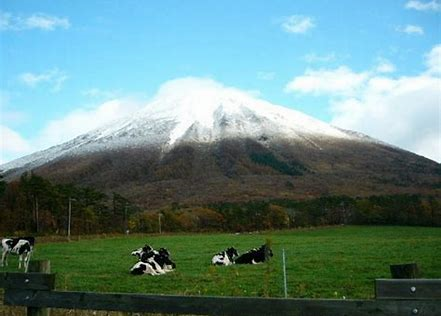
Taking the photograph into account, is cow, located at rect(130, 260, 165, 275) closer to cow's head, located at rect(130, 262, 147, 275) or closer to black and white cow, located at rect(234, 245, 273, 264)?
cow's head, located at rect(130, 262, 147, 275)

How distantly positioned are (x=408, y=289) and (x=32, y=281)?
15.8ft

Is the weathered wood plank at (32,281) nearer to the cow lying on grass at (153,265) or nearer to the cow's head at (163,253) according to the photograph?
the cow lying on grass at (153,265)

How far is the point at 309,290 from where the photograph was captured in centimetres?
1573

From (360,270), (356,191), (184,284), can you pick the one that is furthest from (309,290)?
(356,191)

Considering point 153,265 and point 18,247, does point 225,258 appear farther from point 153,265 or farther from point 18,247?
point 18,247

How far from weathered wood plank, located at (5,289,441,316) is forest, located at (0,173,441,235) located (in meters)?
72.3

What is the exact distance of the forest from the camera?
8406 centimetres

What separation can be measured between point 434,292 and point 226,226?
98.7 meters

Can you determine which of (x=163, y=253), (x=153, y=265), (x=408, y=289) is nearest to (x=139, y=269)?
(x=153, y=265)

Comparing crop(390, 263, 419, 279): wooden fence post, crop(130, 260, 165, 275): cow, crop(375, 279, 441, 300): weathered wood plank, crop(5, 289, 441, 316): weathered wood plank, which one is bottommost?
crop(130, 260, 165, 275): cow

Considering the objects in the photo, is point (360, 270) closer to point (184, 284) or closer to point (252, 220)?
point (184, 284)

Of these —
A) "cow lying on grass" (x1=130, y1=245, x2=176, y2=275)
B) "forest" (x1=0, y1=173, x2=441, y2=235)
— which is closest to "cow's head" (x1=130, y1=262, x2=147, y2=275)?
"cow lying on grass" (x1=130, y1=245, x2=176, y2=275)

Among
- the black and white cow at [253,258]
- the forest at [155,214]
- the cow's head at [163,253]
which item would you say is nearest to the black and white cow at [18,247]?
the cow's head at [163,253]

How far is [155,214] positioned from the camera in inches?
4075
